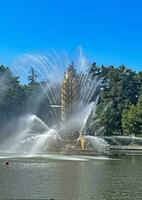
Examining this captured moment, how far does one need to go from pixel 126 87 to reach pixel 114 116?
1155 centimetres

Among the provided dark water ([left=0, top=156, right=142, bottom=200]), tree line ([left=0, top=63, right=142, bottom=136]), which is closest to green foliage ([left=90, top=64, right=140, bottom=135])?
tree line ([left=0, top=63, right=142, bottom=136])

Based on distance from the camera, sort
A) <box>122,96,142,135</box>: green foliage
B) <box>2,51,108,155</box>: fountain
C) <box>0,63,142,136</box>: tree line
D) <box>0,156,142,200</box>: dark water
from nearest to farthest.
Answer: <box>0,156,142,200</box>: dark water → <box>2,51,108,155</box>: fountain → <box>122,96,142,135</box>: green foliage → <box>0,63,142,136</box>: tree line

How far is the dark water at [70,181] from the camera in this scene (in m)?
27.0

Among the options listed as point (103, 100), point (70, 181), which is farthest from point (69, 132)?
point (103, 100)

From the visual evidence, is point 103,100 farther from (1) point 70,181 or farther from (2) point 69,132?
(1) point 70,181

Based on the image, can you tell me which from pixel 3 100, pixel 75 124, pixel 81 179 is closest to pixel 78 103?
pixel 75 124

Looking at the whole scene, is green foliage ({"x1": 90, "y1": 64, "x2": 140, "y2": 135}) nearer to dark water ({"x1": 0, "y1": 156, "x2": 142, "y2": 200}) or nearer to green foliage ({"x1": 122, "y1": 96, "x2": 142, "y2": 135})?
green foliage ({"x1": 122, "y1": 96, "x2": 142, "y2": 135})

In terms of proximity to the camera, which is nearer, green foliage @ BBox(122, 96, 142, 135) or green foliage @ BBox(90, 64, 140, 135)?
green foliage @ BBox(122, 96, 142, 135)

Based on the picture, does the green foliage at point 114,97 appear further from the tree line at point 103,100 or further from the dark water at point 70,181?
the dark water at point 70,181

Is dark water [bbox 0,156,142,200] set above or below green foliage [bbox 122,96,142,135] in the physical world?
below

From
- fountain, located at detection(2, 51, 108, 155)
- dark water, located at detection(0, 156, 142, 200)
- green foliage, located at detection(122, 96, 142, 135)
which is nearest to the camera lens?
dark water, located at detection(0, 156, 142, 200)

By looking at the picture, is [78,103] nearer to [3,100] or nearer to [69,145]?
[69,145]

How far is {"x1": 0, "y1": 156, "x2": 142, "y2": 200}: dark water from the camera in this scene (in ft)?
88.5

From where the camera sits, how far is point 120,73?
114 meters
